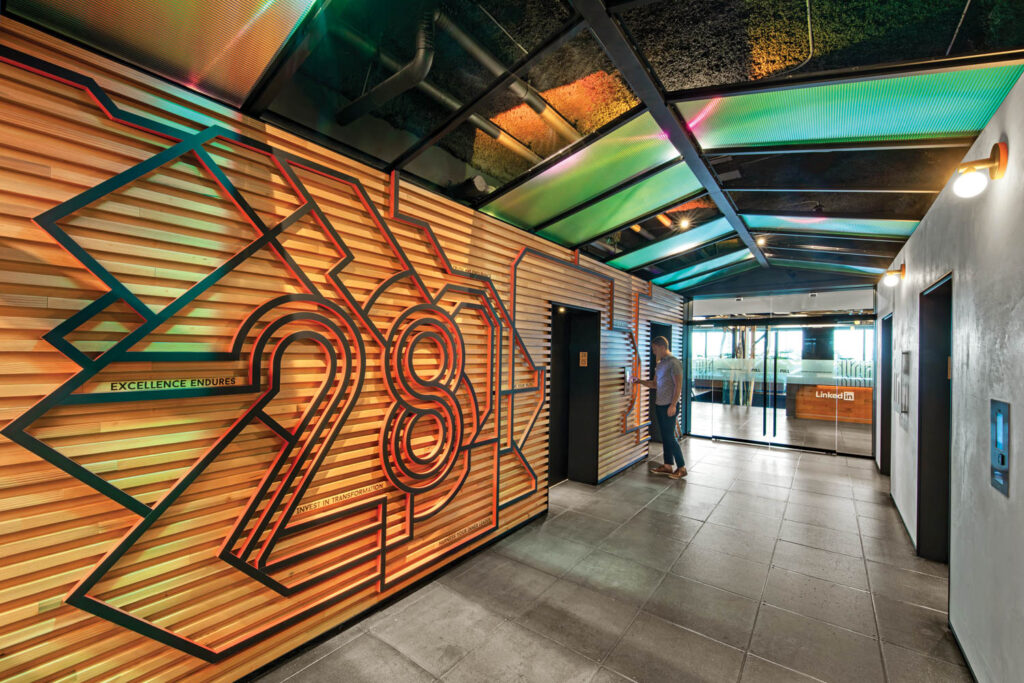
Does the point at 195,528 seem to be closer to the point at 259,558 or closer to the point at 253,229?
the point at 259,558

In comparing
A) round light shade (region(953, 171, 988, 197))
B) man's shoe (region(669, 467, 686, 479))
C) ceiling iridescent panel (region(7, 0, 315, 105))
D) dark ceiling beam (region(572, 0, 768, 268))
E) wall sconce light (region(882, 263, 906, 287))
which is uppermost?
dark ceiling beam (region(572, 0, 768, 268))

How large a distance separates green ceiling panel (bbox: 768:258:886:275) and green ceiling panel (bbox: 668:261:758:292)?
17.8 inches

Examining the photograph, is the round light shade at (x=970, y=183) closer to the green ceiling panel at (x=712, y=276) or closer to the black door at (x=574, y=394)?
the black door at (x=574, y=394)

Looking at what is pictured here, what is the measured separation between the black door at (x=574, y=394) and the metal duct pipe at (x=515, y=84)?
245 cm

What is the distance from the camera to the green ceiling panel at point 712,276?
8.22 m

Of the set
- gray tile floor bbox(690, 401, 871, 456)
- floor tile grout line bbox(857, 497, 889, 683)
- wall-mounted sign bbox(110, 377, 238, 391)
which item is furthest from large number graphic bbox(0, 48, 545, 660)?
gray tile floor bbox(690, 401, 871, 456)

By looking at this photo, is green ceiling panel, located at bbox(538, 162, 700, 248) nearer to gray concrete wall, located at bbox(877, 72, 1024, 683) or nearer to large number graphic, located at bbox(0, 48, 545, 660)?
large number graphic, located at bbox(0, 48, 545, 660)

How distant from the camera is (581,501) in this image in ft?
16.9

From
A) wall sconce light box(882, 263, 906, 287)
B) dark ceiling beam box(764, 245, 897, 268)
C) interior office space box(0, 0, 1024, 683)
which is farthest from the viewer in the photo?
dark ceiling beam box(764, 245, 897, 268)

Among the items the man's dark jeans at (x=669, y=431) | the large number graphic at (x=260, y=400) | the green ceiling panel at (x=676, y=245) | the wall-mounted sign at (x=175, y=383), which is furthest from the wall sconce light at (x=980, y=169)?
the man's dark jeans at (x=669, y=431)

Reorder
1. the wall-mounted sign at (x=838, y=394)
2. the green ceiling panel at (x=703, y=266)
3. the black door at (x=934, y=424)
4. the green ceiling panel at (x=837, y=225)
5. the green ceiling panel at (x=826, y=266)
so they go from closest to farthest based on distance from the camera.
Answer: the black door at (x=934, y=424), the green ceiling panel at (x=837, y=225), the green ceiling panel at (x=826, y=266), the green ceiling panel at (x=703, y=266), the wall-mounted sign at (x=838, y=394)

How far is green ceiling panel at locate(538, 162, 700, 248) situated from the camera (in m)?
4.04

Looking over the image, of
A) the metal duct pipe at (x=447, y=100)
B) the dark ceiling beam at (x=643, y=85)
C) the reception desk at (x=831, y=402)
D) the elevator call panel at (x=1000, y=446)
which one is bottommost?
the reception desk at (x=831, y=402)

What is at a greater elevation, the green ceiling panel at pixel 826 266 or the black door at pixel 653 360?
the green ceiling panel at pixel 826 266
